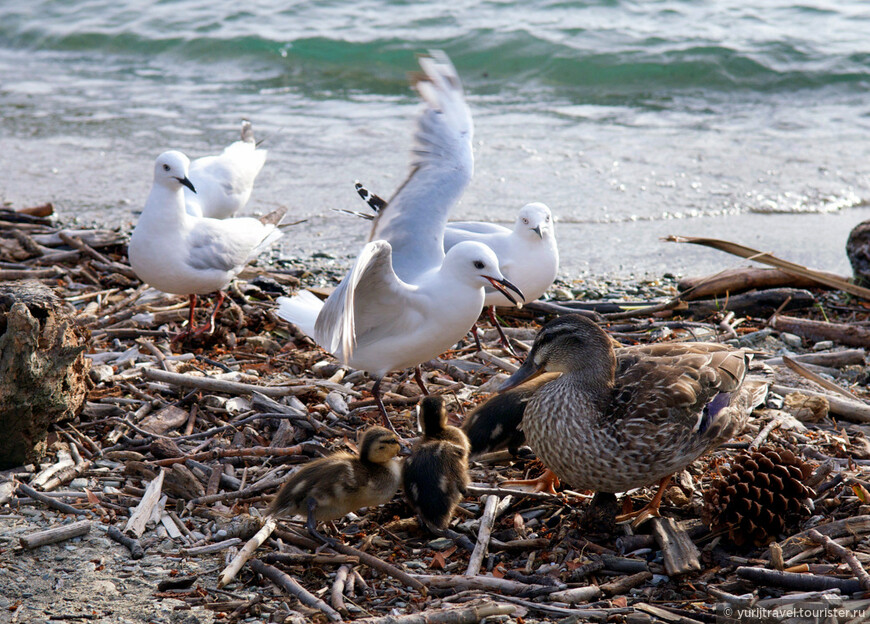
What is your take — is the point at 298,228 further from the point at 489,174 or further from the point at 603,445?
the point at 603,445

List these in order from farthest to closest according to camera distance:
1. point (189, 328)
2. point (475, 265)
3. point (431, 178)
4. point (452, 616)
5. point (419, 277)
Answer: point (189, 328) < point (431, 178) < point (419, 277) < point (475, 265) < point (452, 616)

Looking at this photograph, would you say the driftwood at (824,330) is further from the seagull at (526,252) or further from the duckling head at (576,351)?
the duckling head at (576,351)

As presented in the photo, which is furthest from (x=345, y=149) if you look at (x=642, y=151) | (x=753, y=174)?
(x=753, y=174)

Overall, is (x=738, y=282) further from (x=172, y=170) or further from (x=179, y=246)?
(x=172, y=170)

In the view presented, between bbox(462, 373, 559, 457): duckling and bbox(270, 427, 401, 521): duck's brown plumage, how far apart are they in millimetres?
485

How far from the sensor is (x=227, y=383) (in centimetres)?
451

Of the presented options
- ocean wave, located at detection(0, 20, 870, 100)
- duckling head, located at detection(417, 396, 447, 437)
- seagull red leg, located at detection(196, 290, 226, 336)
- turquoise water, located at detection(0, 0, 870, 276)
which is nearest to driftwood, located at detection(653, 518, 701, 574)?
duckling head, located at detection(417, 396, 447, 437)

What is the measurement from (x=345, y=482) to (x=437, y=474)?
362mm

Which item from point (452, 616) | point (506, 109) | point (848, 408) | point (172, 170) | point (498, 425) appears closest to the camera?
point (452, 616)

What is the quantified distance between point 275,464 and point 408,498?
798 mm

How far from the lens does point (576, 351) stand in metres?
3.60

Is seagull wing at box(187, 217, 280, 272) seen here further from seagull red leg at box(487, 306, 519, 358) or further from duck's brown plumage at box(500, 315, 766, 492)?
duck's brown plumage at box(500, 315, 766, 492)

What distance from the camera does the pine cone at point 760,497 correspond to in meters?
3.29

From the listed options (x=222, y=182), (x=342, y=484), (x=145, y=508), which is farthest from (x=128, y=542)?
(x=222, y=182)
